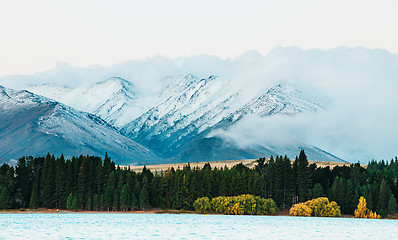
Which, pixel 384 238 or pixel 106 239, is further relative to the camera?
pixel 384 238

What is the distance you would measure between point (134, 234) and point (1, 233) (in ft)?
93.1

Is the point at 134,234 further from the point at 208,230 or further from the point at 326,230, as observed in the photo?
the point at 326,230

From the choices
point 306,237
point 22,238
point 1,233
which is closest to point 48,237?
point 22,238

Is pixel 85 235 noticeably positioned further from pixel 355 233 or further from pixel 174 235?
pixel 355 233

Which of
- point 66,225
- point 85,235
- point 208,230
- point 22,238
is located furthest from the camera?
point 66,225

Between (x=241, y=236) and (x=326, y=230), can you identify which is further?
(x=326, y=230)

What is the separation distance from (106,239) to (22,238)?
16.4m

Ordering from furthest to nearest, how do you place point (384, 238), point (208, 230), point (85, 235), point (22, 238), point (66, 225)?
1. point (66, 225)
2. point (208, 230)
3. point (384, 238)
4. point (85, 235)
5. point (22, 238)

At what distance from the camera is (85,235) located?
121562 mm

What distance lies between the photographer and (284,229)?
152m

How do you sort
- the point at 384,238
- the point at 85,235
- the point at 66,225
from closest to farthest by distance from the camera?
the point at 85,235 → the point at 384,238 → the point at 66,225

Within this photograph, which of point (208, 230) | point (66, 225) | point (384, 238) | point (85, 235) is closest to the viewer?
point (85, 235)

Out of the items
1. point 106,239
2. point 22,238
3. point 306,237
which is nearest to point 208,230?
point 306,237

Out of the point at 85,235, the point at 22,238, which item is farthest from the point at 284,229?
the point at 22,238
